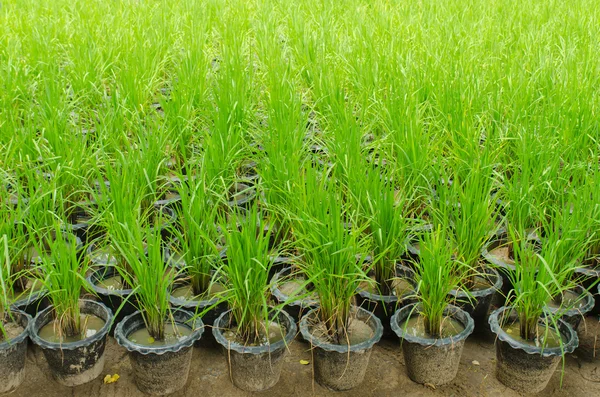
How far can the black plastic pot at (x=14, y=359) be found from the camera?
2.02m

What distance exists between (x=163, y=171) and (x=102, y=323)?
86 cm

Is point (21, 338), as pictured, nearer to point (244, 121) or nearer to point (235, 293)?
point (235, 293)

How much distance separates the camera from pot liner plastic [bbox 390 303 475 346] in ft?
6.75

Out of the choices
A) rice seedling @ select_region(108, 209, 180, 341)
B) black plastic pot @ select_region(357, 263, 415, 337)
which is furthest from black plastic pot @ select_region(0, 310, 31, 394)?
black plastic pot @ select_region(357, 263, 415, 337)

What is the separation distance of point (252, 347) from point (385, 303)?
1.81 ft

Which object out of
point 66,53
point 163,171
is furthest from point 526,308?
point 66,53

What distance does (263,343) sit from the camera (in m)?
2.10

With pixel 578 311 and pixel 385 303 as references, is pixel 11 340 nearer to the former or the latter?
pixel 385 303

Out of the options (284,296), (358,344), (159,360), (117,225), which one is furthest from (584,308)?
(117,225)

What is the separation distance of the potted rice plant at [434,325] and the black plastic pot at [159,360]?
704mm

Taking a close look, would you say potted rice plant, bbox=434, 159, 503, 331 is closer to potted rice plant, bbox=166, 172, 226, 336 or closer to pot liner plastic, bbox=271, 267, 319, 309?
pot liner plastic, bbox=271, 267, 319, 309

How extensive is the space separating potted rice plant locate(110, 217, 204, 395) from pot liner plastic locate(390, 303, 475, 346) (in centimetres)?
67

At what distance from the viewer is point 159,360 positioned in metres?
2.02

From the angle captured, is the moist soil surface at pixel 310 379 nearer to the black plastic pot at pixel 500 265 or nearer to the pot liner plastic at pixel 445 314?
the pot liner plastic at pixel 445 314
